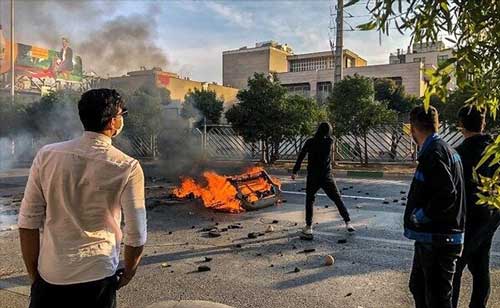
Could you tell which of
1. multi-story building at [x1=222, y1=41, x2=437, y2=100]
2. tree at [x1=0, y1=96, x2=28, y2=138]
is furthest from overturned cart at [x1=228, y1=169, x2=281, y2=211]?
multi-story building at [x1=222, y1=41, x2=437, y2=100]

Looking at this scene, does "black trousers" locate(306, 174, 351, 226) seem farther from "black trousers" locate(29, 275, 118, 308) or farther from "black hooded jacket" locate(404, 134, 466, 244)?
"black trousers" locate(29, 275, 118, 308)

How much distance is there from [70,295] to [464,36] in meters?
2.02

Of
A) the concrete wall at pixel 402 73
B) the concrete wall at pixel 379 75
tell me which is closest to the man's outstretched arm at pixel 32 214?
the concrete wall at pixel 379 75

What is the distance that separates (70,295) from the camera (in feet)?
7.18

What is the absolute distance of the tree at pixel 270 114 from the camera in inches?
688

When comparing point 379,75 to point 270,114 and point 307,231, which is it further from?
point 307,231

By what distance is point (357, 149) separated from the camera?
18.0 meters

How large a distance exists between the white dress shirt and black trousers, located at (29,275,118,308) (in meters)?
0.03

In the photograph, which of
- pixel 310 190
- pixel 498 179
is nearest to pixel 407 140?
pixel 310 190

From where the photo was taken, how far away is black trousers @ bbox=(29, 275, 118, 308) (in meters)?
2.19

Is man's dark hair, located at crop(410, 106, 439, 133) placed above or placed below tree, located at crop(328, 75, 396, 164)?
below

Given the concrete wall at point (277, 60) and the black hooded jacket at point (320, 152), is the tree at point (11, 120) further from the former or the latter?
the concrete wall at point (277, 60)

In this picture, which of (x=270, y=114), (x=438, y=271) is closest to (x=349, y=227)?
(x=438, y=271)

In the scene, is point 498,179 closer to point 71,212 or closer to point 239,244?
point 71,212
